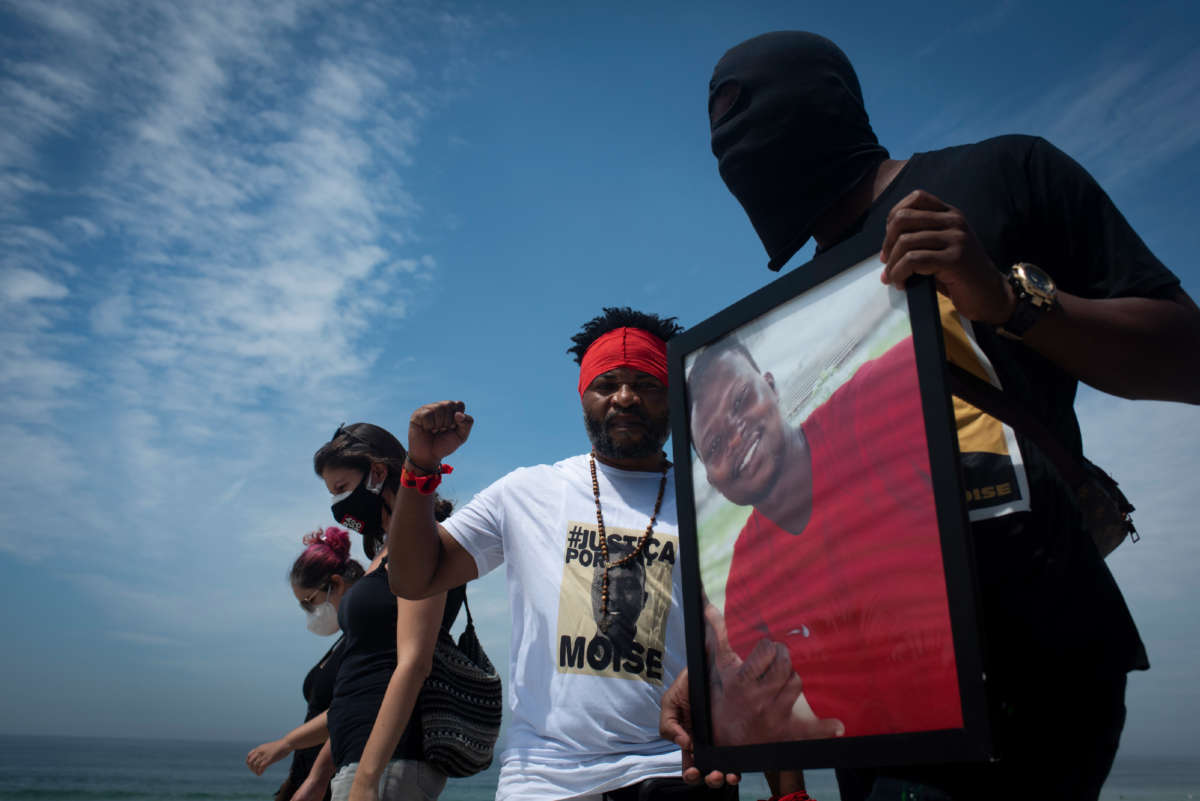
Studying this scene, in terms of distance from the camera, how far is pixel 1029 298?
52.4 inches

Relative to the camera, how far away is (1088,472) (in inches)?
54.5

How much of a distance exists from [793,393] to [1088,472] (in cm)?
53

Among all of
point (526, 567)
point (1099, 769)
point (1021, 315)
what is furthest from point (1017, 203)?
point (526, 567)

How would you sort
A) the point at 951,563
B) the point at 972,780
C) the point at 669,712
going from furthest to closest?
the point at 669,712
the point at 972,780
the point at 951,563

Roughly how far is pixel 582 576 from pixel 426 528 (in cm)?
58

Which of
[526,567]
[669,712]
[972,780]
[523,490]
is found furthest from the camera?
[523,490]

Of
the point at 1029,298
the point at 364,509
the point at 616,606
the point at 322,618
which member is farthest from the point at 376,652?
the point at 1029,298

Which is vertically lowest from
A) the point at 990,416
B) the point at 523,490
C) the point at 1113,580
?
the point at 1113,580

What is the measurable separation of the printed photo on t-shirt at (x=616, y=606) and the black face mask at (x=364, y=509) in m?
1.70

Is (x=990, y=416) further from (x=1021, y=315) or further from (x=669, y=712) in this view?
(x=669, y=712)

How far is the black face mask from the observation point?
4.20 m

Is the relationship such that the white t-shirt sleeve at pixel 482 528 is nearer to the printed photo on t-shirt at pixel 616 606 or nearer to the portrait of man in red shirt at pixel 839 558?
the printed photo on t-shirt at pixel 616 606

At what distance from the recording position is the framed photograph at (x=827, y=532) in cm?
122

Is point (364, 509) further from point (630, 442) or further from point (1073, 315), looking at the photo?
point (1073, 315)
